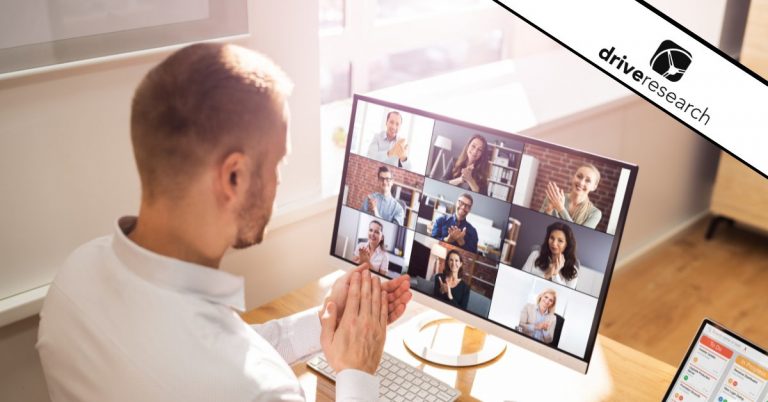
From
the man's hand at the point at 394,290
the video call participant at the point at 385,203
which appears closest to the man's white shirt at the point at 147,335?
the man's hand at the point at 394,290

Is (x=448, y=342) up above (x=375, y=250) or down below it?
below

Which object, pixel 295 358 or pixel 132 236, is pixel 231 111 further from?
pixel 295 358

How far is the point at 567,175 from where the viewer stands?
1338mm

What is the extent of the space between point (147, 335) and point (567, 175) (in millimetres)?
757

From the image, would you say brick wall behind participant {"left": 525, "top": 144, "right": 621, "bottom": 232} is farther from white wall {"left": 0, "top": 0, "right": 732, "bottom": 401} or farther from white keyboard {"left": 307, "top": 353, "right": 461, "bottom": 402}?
white wall {"left": 0, "top": 0, "right": 732, "bottom": 401}

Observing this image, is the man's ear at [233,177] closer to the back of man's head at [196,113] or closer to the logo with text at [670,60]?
the back of man's head at [196,113]

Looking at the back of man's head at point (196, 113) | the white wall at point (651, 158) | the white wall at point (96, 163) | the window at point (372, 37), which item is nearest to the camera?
the back of man's head at point (196, 113)

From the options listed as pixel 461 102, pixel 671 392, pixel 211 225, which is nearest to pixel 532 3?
pixel 461 102

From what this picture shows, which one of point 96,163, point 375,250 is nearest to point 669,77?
point 375,250

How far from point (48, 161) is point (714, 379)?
1.28m

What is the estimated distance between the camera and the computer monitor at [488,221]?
1.33 m

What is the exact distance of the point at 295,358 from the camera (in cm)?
152

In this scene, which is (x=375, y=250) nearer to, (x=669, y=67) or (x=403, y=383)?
(x=403, y=383)

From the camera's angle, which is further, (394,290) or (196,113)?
(394,290)
